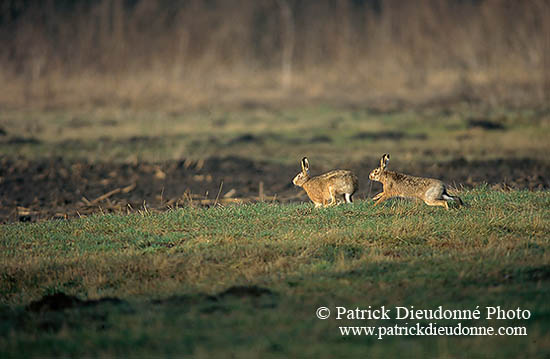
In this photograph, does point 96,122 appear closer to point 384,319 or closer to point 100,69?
point 100,69

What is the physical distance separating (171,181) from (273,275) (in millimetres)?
9473

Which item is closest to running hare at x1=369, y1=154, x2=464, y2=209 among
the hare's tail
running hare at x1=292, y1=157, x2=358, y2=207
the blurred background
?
the hare's tail

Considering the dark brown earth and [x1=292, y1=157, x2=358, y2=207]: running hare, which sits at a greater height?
[x1=292, y1=157, x2=358, y2=207]: running hare

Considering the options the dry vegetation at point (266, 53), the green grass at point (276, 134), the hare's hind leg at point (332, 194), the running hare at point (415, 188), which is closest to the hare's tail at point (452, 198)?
the running hare at point (415, 188)

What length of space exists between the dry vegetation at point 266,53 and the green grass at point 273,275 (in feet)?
70.6

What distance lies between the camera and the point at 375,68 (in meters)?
41.2

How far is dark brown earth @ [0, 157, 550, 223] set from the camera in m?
14.6

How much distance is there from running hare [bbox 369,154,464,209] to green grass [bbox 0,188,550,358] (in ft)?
0.55

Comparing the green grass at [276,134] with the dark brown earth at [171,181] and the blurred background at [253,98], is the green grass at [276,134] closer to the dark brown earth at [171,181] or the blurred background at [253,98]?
the blurred background at [253,98]

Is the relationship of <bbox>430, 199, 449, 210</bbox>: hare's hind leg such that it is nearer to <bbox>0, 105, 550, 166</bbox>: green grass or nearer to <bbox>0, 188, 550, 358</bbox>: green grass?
<bbox>0, 188, 550, 358</bbox>: green grass

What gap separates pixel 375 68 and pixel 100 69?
1453 centimetres

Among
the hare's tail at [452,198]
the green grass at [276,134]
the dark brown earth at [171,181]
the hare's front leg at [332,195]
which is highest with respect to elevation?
the hare's tail at [452,198]

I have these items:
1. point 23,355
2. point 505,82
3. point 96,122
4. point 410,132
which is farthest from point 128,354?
point 505,82

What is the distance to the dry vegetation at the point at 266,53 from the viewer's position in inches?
1367
